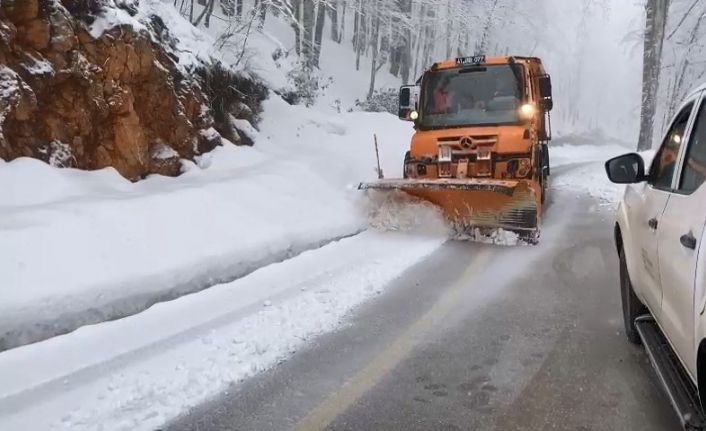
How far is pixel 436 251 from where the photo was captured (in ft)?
26.7

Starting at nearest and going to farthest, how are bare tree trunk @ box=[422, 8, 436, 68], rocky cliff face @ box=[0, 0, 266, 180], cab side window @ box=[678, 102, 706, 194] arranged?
1. cab side window @ box=[678, 102, 706, 194]
2. rocky cliff face @ box=[0, 0, 266, 180]
3. bare tree trunk @ box=[422, 8, 436, 68]

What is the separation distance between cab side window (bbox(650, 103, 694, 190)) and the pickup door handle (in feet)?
2.80

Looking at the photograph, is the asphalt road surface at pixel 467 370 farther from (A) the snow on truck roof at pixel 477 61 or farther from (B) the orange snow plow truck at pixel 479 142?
(A) the snow on truck roof at pixel 477 61

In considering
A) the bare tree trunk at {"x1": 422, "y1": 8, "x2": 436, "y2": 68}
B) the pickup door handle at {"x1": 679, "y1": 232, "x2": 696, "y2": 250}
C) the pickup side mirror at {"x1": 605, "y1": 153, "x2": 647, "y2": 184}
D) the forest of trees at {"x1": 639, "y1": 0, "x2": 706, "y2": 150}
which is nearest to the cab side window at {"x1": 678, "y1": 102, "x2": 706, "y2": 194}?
the pickup door handle at {"x1": 679, "y1": 232, "x2": 696, "y2": 250}

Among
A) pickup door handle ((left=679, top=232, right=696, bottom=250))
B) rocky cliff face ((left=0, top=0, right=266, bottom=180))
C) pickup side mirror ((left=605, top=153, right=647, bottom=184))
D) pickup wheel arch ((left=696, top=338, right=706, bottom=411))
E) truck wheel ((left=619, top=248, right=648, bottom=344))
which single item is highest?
rocky cliff face ((left=0, top=0, right=266, bottom=180))

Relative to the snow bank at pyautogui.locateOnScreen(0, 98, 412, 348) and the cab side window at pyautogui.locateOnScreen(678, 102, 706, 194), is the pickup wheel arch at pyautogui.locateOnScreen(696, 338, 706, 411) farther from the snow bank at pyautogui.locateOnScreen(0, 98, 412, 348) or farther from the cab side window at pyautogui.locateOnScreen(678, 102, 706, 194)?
the snow bank at pyautogui.locateOnScreen(0, 98, 412, 348)

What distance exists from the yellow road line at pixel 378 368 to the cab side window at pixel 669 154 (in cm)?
217

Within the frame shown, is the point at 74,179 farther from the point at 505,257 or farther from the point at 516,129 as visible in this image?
the point at 516,129

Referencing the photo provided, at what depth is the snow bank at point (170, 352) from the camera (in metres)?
3.73

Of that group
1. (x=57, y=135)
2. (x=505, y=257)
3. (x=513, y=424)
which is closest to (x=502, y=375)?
(x=513, y=424)

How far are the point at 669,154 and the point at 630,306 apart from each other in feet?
4.11

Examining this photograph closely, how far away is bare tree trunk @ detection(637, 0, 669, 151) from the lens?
20.1 m

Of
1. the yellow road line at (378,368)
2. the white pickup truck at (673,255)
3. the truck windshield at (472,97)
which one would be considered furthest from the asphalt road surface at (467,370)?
the truck windshield at (472,97)

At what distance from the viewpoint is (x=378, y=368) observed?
4.31 m
